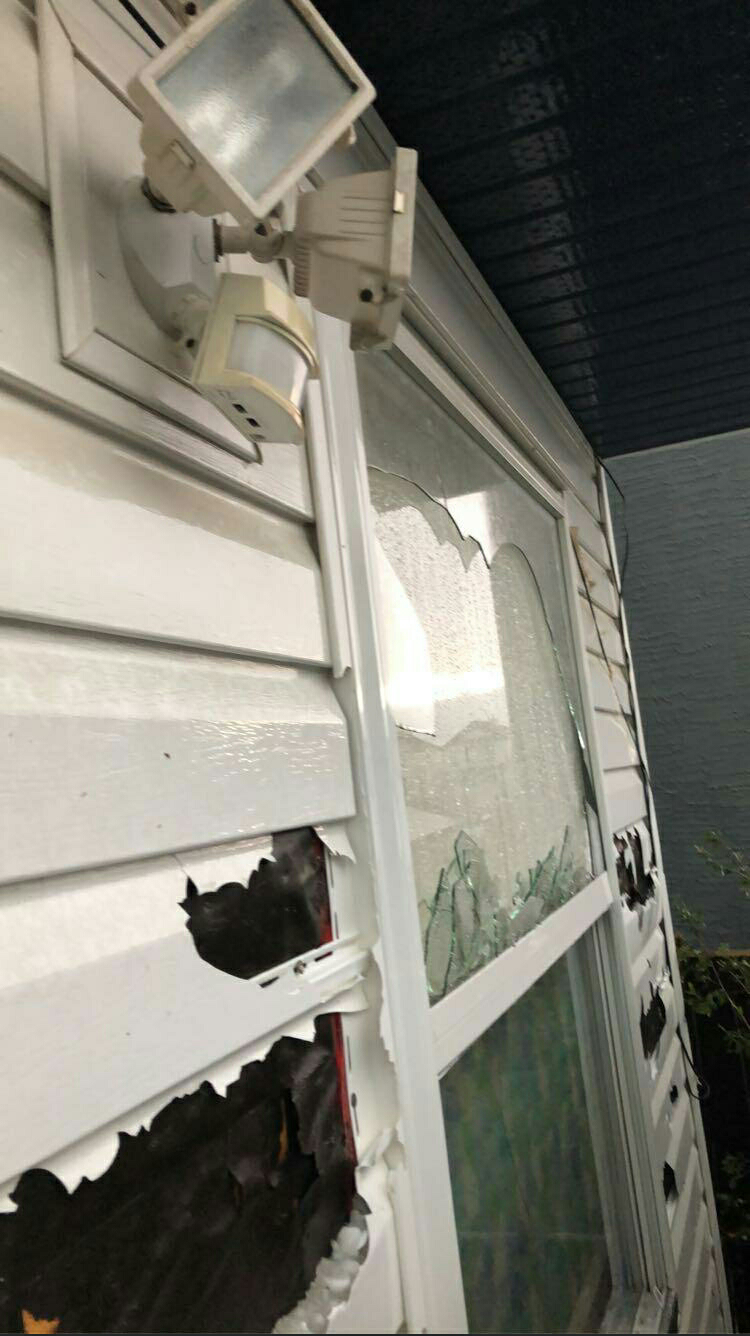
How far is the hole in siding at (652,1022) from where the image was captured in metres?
2.37

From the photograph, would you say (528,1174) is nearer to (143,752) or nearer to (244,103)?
(143,752)

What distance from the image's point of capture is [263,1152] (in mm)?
803

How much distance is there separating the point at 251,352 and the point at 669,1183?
2433mm

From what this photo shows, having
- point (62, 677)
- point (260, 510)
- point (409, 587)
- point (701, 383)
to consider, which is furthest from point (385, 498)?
point (701, 383)

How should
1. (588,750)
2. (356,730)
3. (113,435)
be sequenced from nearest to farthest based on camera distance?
(113,435), (356,730), (588,750)

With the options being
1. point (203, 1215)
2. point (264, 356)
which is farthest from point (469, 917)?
point (264, 356)

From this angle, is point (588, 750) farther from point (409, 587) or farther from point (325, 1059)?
point (325, 1059)

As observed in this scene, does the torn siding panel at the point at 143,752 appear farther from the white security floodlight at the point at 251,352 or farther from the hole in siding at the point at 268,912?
the white security floodlight at the point at 251,352

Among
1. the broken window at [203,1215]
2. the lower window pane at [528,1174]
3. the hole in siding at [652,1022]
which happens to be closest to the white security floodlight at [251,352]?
the broken window at [203,1215]

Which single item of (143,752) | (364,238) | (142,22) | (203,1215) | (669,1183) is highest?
(142,22)

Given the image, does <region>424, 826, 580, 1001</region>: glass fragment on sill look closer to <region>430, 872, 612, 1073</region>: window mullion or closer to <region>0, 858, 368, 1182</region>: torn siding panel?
<region>430, 872, 612, 1073</region>: window mullion

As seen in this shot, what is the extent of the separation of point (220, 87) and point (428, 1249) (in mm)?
1119

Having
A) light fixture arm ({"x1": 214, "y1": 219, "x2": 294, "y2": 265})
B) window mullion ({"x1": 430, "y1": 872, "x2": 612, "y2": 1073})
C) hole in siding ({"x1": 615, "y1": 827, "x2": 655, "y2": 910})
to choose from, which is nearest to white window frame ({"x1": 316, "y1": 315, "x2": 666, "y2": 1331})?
window mullion ({"x1": 430, "y1": 872, "x2": 612, "y2": 1073})

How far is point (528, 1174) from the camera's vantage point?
1465 mm
